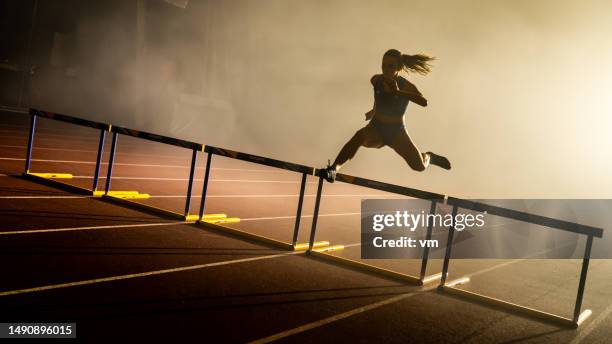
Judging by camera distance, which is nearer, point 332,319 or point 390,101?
point 332,319

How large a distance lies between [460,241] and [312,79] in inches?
550

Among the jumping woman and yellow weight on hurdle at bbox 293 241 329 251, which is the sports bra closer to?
the jumping woman

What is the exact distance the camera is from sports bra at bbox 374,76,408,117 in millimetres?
5520

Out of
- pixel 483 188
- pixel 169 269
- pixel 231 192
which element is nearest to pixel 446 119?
pixel 483 188

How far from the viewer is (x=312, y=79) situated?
22.0 m

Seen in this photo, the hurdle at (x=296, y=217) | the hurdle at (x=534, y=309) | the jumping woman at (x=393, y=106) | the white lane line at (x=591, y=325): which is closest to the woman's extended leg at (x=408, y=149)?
the jumping woman at (x=393, y=106)

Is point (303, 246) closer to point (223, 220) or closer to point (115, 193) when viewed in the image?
point (223, 220)

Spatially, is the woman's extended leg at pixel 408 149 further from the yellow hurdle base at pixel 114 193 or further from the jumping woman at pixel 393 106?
the yellow hurdle base at pixel 114 193

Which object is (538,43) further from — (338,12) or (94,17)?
(94,17)

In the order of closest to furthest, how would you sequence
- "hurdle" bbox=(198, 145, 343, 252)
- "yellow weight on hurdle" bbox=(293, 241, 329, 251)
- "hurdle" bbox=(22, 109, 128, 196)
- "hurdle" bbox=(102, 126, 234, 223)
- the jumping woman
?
1. the jumping woman
2. "hurdle" bbox=(198, 145, 343, 252)
3. "yellow weight on hurdle" bbox=(293, 241, 329, 251)
4. "hurdle" bbox=(102, 126, 234, 223)
5. "hurdle" bbox=(22, 109, 128, 196)

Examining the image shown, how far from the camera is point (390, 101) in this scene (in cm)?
554

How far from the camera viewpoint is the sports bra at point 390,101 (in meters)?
5.52

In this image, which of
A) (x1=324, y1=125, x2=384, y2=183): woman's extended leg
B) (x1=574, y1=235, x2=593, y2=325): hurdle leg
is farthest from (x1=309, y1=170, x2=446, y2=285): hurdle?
(x1=574, y1=235, x2=593, y2=325): hurdle leg

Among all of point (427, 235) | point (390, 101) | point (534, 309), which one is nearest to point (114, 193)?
point (390, 101)
